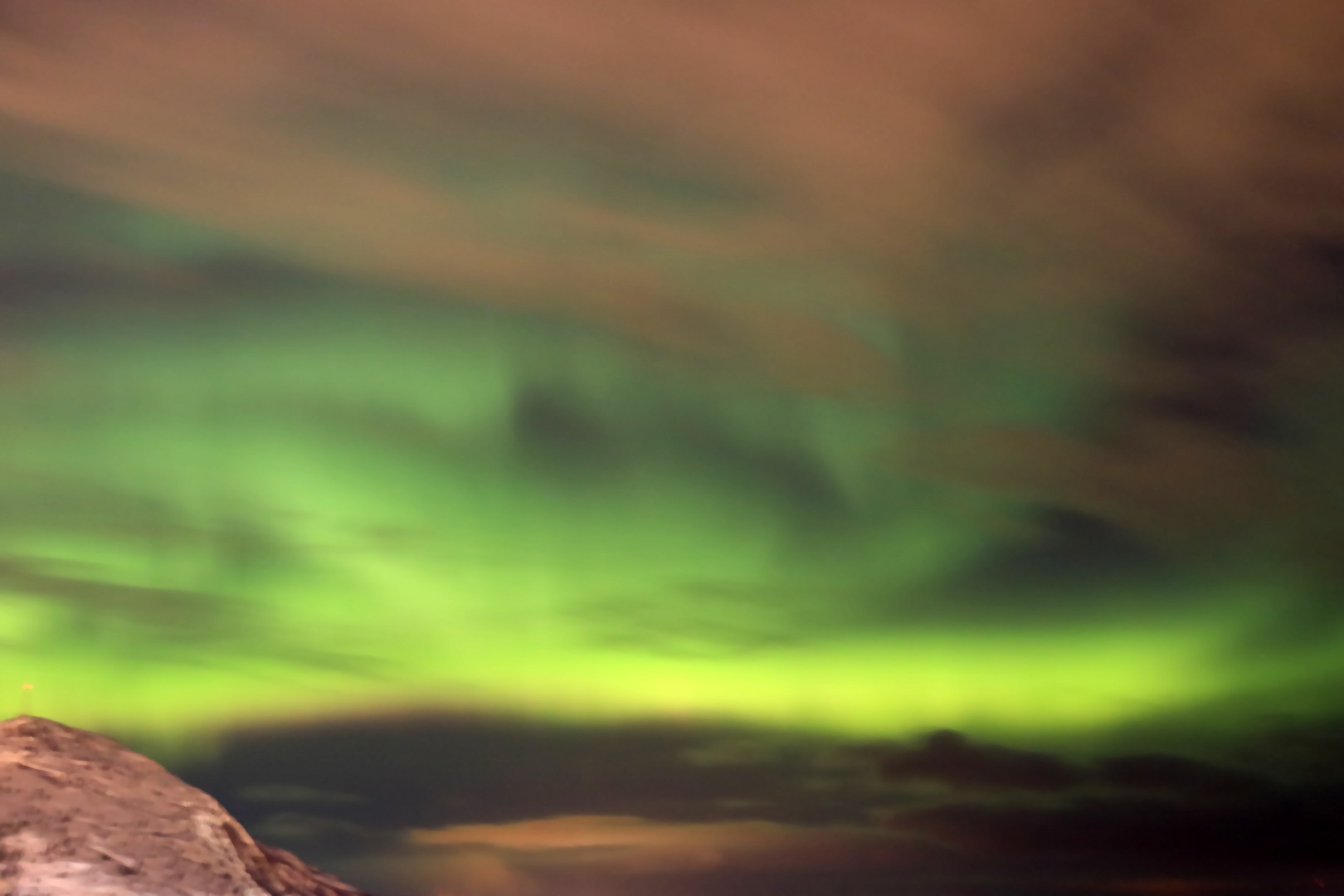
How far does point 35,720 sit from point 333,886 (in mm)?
12872

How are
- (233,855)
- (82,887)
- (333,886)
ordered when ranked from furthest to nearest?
(333,886), (233,855), (82,887)

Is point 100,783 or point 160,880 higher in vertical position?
point 100,783

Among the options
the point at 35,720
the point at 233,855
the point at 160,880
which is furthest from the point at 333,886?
the point at 35,720

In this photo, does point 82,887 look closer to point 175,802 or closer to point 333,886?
point 175,802

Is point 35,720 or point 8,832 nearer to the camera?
point 8,832

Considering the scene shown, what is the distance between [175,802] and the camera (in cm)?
4547

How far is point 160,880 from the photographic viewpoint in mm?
40281

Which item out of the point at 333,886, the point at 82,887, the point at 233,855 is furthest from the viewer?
the point at 333,886

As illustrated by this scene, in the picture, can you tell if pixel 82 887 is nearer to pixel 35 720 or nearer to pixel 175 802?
pixel 175 802

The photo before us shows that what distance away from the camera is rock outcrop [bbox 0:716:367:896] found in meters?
39.1

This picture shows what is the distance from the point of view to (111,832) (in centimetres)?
4156

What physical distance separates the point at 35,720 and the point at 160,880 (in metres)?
10.3

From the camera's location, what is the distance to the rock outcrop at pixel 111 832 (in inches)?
1538

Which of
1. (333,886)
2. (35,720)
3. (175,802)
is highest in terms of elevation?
(35,720)
